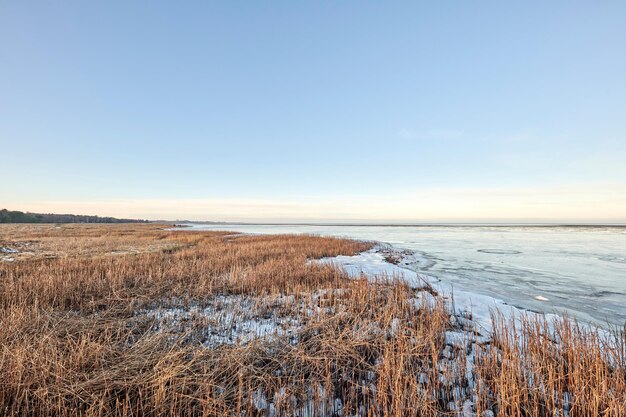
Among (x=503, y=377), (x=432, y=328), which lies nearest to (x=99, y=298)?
(x=432, y=328)

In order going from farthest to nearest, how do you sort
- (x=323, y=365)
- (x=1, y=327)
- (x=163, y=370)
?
(x=1, y=327) < (x=323, y=365) < (x=163, y=370)

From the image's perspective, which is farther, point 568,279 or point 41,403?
point 568,279

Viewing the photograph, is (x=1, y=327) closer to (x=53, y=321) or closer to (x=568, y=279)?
(x=53, y=321)

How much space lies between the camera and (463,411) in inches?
132

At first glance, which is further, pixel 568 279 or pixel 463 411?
pixel 568 279

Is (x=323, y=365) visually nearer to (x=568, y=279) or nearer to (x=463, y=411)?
(x=463, y=411)

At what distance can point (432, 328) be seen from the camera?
5547mm

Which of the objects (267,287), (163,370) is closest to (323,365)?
(163,370)

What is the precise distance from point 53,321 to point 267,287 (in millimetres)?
5358

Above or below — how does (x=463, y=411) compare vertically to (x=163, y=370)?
below

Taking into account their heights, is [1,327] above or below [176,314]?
above

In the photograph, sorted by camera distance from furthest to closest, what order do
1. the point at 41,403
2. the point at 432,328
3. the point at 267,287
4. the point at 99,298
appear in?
the point at 267,287 → the point at 99,298 → the point at 432,328 → the point at 41,403

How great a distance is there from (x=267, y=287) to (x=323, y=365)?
5512 millimetres

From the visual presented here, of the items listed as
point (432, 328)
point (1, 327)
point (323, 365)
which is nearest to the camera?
point (323, 365)
